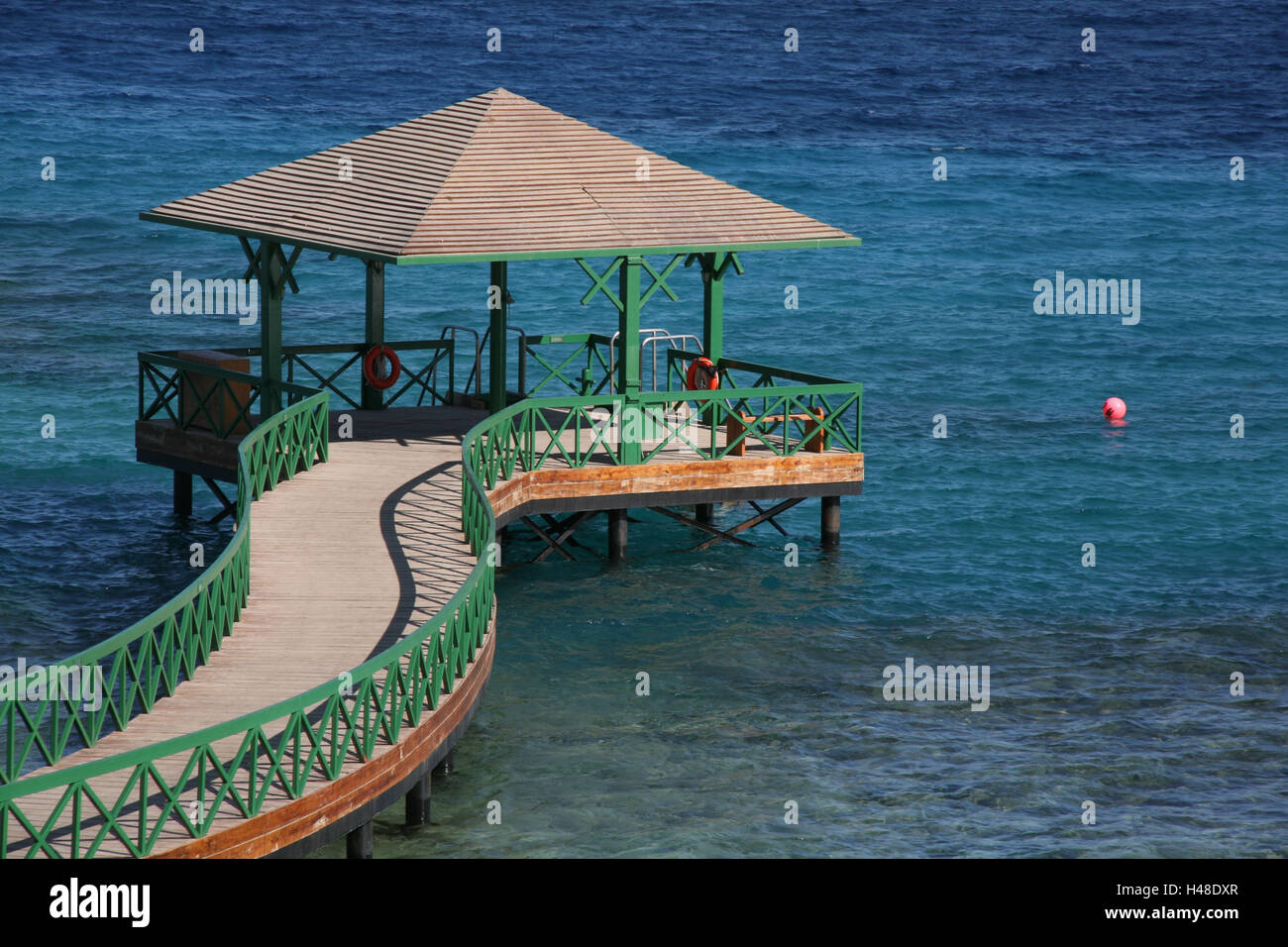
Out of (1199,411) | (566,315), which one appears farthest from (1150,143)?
(1199,411)

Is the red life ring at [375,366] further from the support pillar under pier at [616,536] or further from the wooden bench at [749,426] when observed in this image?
the wooden bench at [749,426]

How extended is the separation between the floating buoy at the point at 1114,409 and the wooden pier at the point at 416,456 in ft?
46.3

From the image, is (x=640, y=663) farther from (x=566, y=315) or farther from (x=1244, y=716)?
(x=566, y=315)

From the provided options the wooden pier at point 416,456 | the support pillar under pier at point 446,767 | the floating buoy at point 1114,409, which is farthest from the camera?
the floating buoy at point 1114,409

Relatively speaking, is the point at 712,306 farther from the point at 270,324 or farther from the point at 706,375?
the point at 270,324

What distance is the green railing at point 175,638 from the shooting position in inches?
626

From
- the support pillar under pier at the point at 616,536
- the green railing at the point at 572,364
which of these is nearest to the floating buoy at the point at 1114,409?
the green railing at the point at 572,364

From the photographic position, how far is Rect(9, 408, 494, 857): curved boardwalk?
1577 centimetres

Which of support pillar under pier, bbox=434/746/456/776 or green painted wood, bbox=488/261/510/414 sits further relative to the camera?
green painted wood, bbox=488/261/510/414

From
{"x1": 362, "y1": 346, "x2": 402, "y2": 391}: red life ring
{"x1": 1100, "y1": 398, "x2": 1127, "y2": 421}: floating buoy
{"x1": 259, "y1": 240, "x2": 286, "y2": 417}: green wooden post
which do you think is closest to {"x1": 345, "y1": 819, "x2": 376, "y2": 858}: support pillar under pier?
{"x1": 259, "y1": 240, "x2": 286, "y2": 417}: green wooden post

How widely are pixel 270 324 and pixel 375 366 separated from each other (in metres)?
2.75

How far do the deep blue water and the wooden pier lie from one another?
67.2 inches

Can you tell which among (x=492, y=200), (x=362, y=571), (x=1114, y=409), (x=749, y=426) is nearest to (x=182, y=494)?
(x=492, y=200)

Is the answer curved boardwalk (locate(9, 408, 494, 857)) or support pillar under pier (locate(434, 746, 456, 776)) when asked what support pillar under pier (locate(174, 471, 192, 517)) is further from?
support pillar under pier (locate(434, 746, 456, 776))
